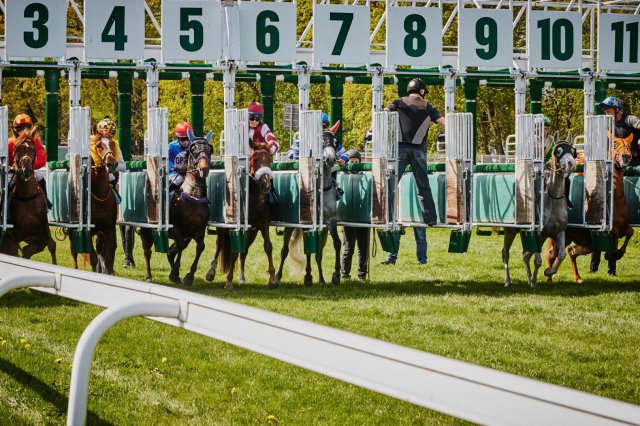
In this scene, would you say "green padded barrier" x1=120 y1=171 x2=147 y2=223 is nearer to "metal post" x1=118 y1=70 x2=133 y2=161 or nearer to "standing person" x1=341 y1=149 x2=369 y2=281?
"metal post" x1=118 y1=70 x2=133 y2=161

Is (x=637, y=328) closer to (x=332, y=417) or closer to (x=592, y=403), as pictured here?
(x=332, y=417)

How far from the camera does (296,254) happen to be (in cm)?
1332

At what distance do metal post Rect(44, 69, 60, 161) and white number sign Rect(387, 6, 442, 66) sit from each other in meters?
4.02

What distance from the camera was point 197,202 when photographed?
12.9 meters

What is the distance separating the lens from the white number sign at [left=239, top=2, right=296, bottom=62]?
13125 millimetres

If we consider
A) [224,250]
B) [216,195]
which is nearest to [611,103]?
[216,195]

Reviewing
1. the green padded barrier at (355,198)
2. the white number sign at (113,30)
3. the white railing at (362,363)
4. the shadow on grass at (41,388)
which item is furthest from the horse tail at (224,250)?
the white railing at (362,363)

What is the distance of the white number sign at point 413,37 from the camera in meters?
13.4

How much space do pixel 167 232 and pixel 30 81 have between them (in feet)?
52.7

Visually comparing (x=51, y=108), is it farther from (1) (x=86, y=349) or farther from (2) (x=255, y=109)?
(1) (x=86, y=349)

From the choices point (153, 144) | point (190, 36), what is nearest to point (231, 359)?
point (153, 144)

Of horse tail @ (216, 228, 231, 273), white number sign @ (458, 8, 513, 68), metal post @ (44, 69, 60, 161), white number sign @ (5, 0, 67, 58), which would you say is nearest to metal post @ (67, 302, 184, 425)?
horse tail @ (216, 228, 231, 273)

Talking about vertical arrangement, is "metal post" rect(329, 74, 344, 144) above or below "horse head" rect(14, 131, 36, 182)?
above

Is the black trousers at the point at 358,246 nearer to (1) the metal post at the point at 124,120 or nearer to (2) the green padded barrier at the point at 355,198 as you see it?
(2) the green padded barrier at the point at 355,198
